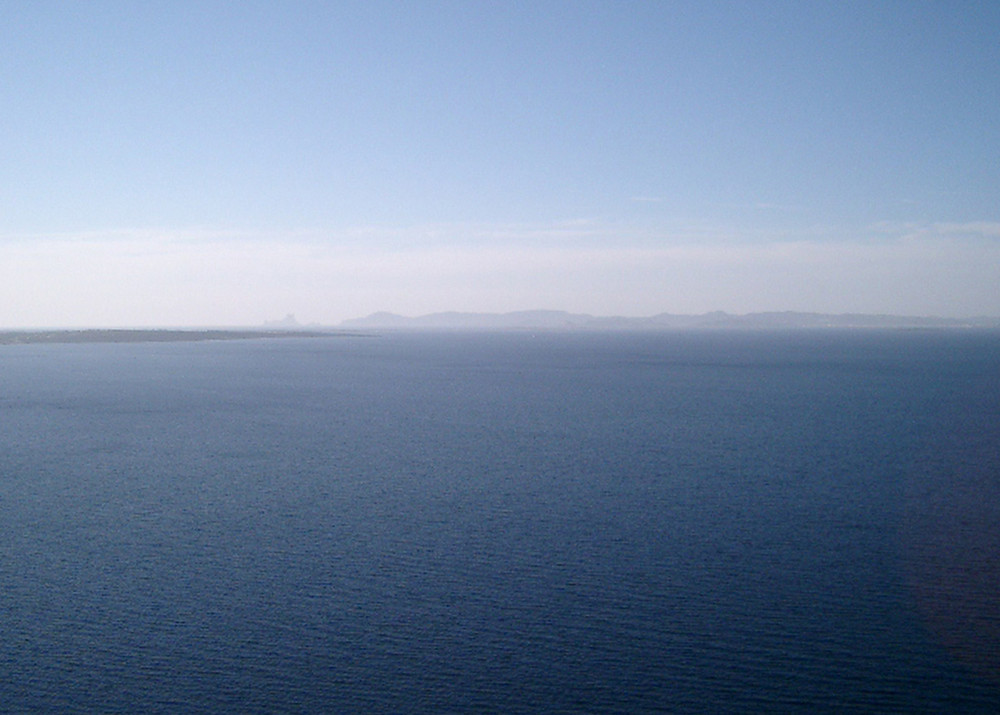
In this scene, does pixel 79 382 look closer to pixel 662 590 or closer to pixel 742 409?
pixel 742 409

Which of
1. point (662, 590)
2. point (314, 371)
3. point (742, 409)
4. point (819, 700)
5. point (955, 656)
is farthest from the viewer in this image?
point (314, 371)

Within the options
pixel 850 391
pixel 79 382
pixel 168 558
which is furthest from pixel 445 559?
pixel 79 382

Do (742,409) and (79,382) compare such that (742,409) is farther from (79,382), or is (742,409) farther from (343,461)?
(79,382)

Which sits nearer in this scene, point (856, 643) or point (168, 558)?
point (856, 643)

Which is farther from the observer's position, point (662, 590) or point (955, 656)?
point (662, 590)

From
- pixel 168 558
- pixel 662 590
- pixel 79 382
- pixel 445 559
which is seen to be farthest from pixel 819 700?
pixel 79 382

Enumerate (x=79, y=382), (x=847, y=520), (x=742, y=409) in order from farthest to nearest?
1. (x=79, y=382)
2. (x=742, y=409)
3. (x=847, y=520)
